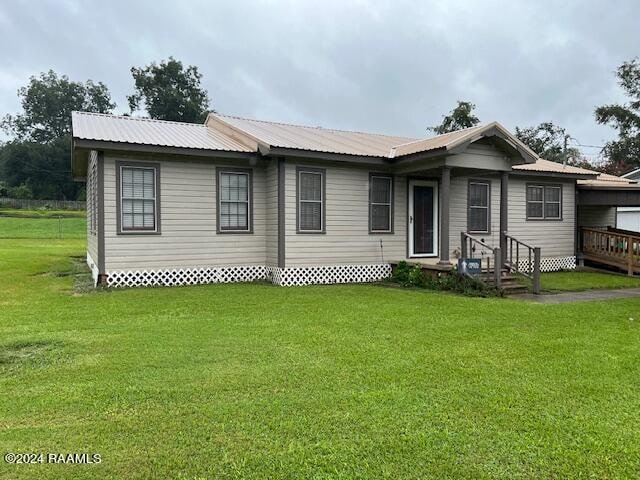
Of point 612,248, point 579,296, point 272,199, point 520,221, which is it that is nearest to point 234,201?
point 272,199

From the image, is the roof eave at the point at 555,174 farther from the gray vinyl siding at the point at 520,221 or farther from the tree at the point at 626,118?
the tree at the point at 626,118

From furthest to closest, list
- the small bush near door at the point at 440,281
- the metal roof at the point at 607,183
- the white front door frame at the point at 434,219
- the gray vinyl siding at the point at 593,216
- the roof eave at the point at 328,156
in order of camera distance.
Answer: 1. the gray vinyl siding at the point at 593,216
2. the metal roof at the point at 607,183
3. the white front door frame at the point at 434,219
4. the roof eave at the point at 328,156
5. the small bush near door at the point at 440,281

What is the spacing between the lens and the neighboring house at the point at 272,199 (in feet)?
34.9

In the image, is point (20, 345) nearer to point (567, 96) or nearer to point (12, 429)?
point (12, 429)

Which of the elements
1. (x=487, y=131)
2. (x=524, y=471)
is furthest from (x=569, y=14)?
(x=524, y=471)

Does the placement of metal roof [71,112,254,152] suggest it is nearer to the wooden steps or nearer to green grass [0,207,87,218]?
the wooden steps

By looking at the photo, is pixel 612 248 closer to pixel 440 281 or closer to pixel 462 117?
pixel 440 281

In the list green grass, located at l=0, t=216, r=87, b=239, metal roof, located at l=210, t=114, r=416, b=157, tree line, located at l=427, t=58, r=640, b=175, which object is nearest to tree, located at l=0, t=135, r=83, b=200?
green grass, located at l=0, t=216, r=87, b=239

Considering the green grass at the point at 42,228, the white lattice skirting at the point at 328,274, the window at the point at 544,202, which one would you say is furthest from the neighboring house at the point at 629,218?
the green grass at the point at 42,228

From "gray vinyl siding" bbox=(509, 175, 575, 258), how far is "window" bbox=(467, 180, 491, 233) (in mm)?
899

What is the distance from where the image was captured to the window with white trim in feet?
34.7

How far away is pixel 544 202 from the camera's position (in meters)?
15.7

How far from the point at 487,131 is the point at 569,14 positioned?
12.9m

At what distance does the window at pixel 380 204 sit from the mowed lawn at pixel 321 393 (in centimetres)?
530
